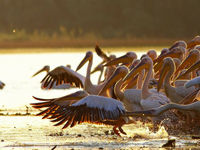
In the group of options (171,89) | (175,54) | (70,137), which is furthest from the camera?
(175,54)

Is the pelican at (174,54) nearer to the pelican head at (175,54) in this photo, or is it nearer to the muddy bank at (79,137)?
the pelican head at (175,54)

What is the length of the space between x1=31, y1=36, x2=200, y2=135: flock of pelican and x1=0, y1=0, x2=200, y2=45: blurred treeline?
95.4ft

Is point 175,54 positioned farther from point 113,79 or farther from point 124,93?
point 124,93

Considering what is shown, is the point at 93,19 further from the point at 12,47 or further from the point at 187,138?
the point at 187,138

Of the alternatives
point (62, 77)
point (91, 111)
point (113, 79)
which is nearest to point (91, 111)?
point (91, 111)

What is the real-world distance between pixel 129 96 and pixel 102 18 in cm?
3641

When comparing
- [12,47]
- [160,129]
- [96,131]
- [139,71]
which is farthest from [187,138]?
[12,47]

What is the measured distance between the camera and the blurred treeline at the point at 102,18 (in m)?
41.5

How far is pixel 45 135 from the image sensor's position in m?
8.56

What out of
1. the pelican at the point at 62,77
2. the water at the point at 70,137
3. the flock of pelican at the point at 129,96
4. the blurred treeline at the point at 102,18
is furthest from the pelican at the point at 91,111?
the blurred treeline at the point at 102,18

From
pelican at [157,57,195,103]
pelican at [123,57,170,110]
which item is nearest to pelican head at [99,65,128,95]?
pelican at [123,57,170,110]

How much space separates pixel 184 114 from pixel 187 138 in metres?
0.89

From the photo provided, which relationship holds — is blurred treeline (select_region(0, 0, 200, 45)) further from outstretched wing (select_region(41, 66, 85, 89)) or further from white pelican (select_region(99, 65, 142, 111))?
white pelican (select_region(99, 65, 142, 111))

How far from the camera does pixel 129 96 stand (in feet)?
30.7
